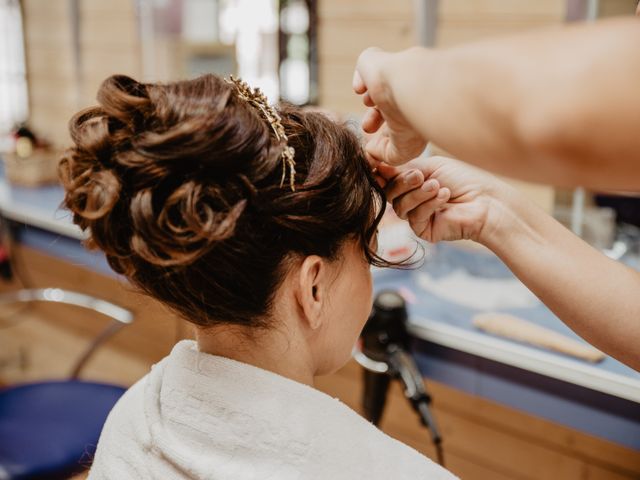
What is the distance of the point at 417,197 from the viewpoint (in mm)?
1156

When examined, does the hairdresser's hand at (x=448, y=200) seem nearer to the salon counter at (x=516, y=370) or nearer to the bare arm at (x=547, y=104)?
the bare arm at (x=547, y=104)

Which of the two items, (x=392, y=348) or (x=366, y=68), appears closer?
(x=366, y=68)

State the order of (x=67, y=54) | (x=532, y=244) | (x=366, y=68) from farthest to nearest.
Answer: (x=67, y=54), (x=532, y=244), (x=366, y=68)

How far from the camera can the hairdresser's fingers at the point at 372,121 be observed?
95 centimetres

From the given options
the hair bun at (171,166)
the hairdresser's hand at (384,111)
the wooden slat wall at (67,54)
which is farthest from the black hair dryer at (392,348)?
the wooden slat wall at (67,54)

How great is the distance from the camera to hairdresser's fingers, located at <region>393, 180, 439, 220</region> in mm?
1150

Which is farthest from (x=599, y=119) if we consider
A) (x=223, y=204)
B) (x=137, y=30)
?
(x=137, y=30)

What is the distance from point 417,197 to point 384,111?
367mm

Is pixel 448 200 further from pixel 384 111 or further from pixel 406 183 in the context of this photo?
pixel 384 111

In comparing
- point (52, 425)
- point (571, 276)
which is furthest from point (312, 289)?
point (52, 425)

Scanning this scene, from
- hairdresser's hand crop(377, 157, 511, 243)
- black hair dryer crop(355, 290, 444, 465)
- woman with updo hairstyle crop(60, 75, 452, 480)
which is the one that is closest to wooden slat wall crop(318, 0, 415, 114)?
black hair dryer crop(355, 290, 444, 465)

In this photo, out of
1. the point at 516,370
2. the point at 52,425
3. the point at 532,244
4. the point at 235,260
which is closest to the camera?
the point at 235,260

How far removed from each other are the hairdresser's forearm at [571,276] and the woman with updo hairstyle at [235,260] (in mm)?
243

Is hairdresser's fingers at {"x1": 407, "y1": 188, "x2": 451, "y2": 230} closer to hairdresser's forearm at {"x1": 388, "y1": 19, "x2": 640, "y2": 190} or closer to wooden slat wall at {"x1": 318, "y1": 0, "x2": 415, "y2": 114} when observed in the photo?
hairdresser's forearm at {"x1": 388, "y1": 19, "x2": 640, "y2": 190}
